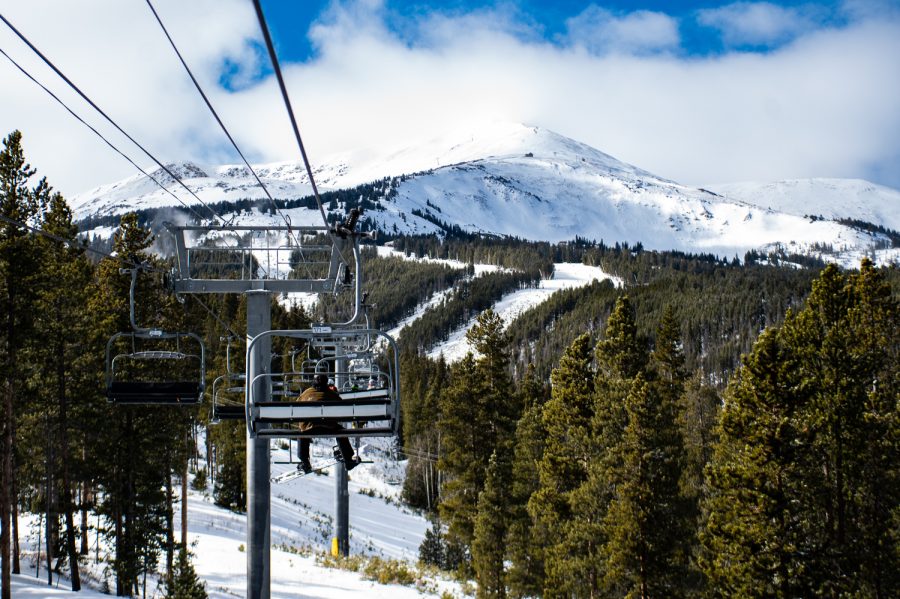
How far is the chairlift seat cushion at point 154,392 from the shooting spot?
15.2 meters

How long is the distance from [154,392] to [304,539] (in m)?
31.4

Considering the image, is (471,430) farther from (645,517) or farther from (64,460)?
(64,460)

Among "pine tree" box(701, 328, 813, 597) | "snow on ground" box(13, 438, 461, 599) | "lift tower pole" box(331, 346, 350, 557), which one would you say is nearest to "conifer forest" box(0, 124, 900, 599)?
"pine tree" box(701, 328, 813, 597)

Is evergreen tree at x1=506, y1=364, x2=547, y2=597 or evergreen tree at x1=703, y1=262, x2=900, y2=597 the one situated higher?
evergreen tree at x1=703, y1=262, x2=900, y2=597

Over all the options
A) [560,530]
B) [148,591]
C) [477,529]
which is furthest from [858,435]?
[148,591]

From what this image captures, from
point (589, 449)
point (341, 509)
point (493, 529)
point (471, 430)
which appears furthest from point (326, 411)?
point (471, 430)

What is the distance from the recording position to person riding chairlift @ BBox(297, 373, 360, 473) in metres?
11.5

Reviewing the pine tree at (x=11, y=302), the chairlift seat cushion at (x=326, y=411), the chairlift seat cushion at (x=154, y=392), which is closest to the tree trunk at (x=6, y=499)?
the pine tree at (x=11, y=302)

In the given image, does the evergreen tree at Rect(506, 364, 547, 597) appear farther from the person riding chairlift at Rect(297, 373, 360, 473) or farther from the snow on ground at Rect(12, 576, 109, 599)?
the person riding chairlift at Rect(297, 373, 360, 473)

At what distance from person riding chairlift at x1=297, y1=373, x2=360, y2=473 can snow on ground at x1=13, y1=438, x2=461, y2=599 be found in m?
0.94

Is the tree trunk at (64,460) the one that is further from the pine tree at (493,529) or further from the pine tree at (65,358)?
the pine tree at (493,529)

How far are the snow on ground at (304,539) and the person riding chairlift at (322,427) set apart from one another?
3.08 ft

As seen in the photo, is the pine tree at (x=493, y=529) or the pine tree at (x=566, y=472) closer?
the pine tree at (x=566, y=472)

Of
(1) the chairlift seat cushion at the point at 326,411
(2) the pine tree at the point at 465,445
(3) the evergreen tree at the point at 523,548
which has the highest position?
(1) the chairlift seat cushion at the point at 326,411
